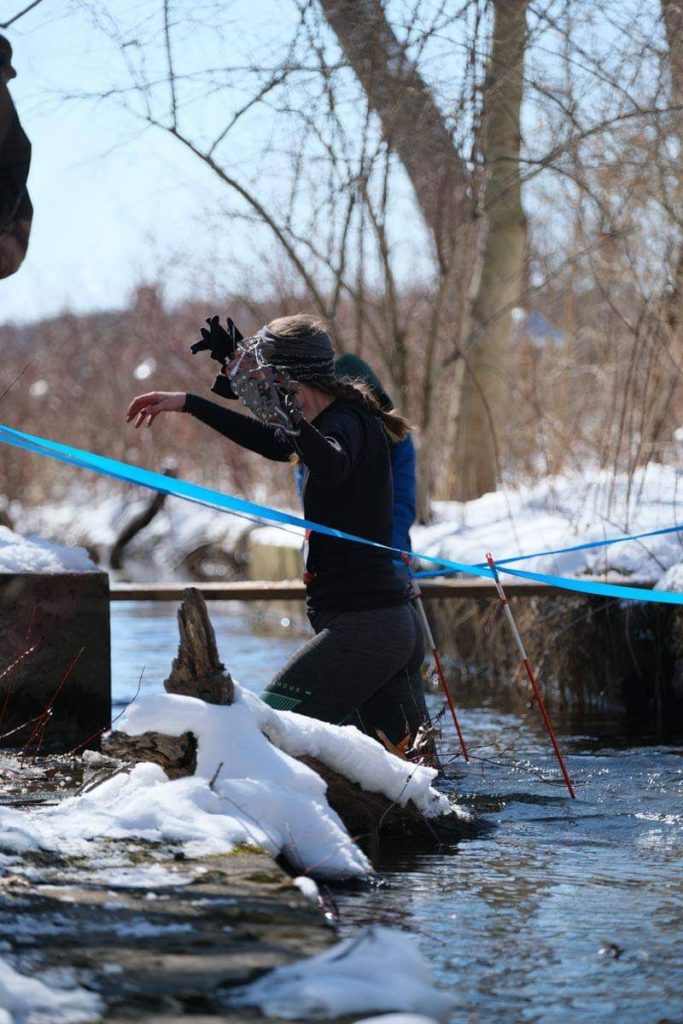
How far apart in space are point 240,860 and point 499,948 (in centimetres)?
67

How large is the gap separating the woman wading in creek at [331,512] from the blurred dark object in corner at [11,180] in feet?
1.90

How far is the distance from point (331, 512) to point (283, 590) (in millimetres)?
4266

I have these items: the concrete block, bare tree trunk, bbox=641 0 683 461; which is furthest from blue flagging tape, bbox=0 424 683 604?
bare tree trunk, bbox=641 0 683 461

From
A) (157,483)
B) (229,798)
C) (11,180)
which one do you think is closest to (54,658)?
(157,483)

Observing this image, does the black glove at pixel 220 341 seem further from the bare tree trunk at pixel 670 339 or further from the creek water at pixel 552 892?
the bare tree trunk at pixel 670 339

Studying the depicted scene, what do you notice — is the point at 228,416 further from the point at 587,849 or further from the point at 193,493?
the point at 587,849

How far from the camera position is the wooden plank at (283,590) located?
8.59 m

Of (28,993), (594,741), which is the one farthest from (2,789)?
(594,741)

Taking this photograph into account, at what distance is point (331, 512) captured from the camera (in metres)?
4.79

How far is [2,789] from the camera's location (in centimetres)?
550

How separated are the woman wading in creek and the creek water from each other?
22.8 inches

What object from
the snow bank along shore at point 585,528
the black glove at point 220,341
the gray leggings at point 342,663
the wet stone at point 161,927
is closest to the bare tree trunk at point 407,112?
the snow bank along shore at point 585,528

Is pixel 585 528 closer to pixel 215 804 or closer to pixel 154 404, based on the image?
pixel 154 404

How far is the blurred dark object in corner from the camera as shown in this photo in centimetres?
450
